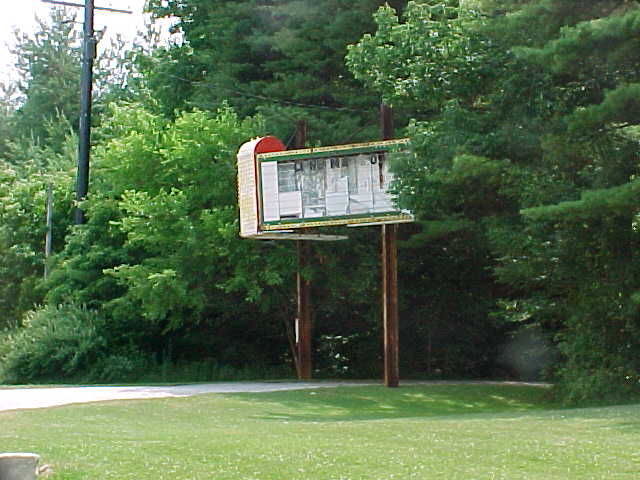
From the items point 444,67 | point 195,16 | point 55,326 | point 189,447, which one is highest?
point 195,16

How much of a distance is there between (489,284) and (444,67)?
37.4 feet

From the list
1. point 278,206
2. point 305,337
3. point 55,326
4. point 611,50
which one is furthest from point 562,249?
point 55,326

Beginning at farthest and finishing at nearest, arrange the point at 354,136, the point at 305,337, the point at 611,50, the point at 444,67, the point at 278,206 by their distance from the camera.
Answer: the point at 354,136 < the point at 305,337 < the point at 278,206 < the point at 444,67 < the point at 611,50

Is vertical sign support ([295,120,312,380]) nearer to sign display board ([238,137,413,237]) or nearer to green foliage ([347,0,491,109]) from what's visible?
sign display board ([238,137,413,237])

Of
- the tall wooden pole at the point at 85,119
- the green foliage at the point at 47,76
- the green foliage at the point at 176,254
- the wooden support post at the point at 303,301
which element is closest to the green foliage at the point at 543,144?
the wooden support post at the point at 303,301

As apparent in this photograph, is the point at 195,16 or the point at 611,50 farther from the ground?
the point at 195,16

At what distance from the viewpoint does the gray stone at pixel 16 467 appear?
13188 mm

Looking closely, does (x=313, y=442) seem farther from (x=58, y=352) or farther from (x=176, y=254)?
(x=58, y=352)

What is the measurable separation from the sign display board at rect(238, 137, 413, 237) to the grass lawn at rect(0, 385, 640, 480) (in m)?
6.14

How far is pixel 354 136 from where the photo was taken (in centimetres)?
3447

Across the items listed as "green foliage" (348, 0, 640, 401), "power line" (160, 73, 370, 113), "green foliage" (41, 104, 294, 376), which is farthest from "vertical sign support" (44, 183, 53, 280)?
"green foliage" (348, 0, 640, 401)

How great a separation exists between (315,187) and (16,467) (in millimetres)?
16511

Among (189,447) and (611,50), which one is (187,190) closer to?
(611,50)

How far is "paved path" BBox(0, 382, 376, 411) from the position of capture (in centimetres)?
2432
